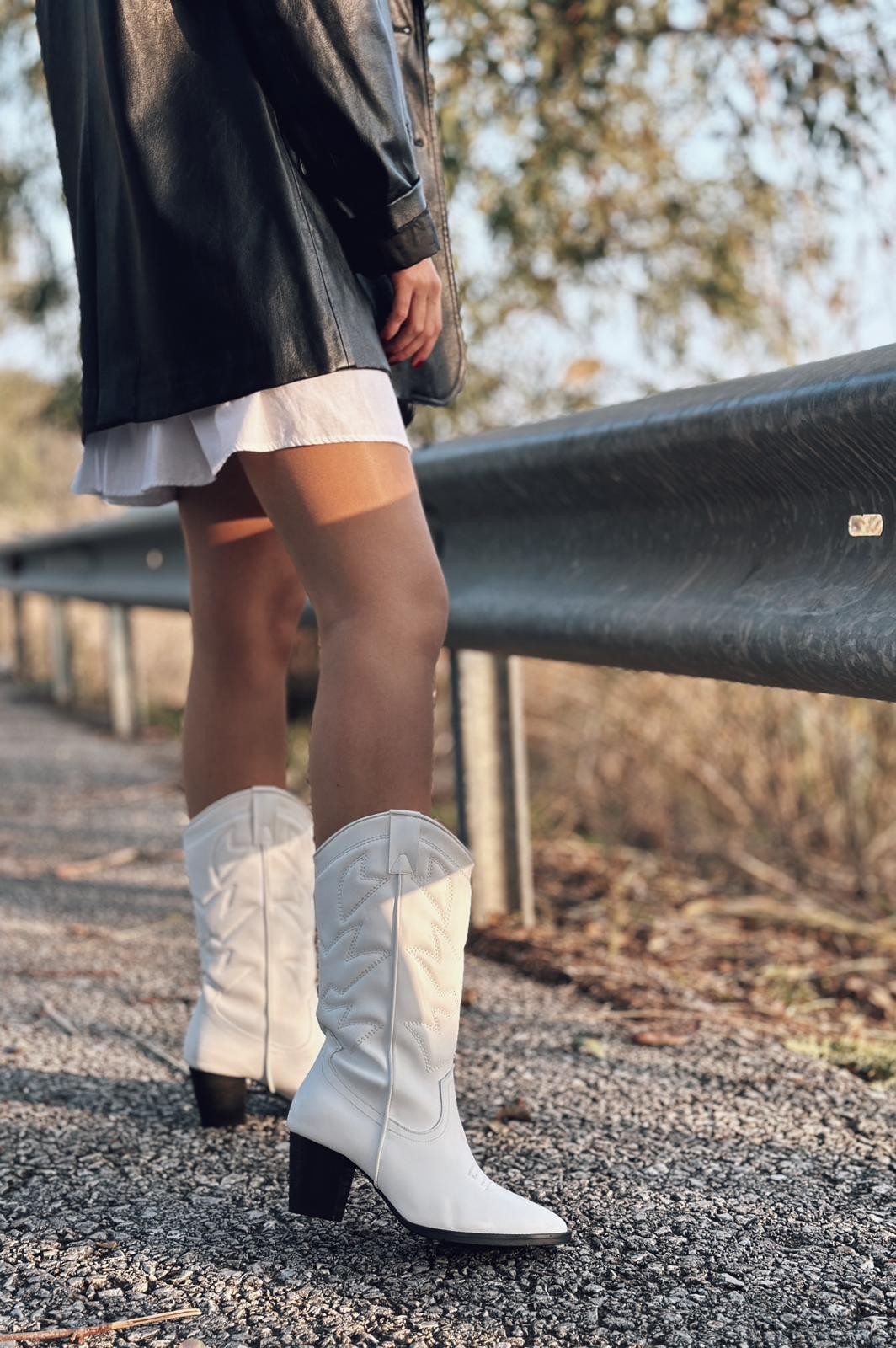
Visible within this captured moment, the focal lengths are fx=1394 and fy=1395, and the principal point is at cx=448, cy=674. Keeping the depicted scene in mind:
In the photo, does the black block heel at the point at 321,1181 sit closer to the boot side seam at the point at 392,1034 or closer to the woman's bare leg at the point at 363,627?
the boot side seam at the point at 392,1034

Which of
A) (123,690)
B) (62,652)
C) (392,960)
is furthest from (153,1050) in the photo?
(62,652)

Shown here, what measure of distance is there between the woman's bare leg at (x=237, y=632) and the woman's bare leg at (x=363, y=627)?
1.10 ft

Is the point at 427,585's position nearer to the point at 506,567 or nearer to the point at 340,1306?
the point at 340,1306

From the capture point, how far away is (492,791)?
2779 millimetres

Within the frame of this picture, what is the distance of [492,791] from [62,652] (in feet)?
18.4

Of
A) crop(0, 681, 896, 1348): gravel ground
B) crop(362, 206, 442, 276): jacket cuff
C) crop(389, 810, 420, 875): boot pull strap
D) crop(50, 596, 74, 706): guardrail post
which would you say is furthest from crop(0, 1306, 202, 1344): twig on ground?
crop(50, 596, 74, 706): guardrail post

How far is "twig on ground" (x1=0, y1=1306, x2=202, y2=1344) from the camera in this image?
3.93 ft

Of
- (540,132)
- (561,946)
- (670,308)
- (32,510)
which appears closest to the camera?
(561,946)

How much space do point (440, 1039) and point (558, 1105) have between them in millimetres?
413

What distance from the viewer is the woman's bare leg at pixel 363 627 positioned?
1432 millimetres

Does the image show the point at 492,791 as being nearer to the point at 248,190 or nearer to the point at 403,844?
the point at 403,844

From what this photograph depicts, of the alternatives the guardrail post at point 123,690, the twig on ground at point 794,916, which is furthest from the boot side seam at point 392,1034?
the guardrail post at point 123,690

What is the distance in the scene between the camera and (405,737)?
1.44 metres

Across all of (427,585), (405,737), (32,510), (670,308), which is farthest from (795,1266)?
(32,510)
